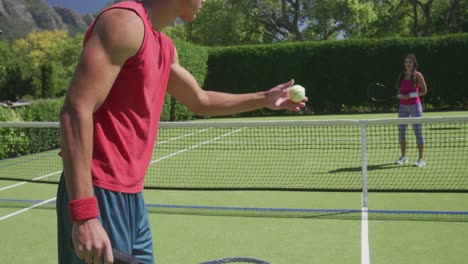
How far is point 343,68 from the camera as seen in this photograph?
22922 mm

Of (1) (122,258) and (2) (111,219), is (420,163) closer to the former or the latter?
(2) (111,219)

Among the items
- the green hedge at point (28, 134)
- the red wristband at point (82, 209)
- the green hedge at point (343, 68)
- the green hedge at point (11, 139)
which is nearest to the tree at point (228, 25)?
the green hedge at point (343, 68)

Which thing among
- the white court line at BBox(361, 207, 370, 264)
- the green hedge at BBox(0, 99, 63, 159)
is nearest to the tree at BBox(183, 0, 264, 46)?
the green hedge at BBox(0, 99, 63, 159)

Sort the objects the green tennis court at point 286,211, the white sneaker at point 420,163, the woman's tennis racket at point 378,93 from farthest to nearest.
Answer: the woman's tennis racket at point 378,93 → the white sneaker at point 420,163 → the green tennis court at point 286,211

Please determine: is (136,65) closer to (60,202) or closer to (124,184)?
(124,184)

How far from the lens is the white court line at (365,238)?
14.6 feet

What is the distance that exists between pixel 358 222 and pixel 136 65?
163 inches

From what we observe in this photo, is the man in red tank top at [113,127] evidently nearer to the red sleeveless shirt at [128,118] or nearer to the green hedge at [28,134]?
the red sleeveless shirt at [128,118]

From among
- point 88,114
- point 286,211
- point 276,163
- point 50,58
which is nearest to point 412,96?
point 276,163

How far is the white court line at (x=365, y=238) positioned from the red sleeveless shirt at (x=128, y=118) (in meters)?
2.91

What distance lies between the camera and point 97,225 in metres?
1.79

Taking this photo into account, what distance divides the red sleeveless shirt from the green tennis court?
274cm

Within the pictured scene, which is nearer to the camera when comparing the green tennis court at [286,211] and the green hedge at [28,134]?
the green tennis court at [286,211]

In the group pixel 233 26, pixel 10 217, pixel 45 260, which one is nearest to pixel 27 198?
A: pixel 10 217
